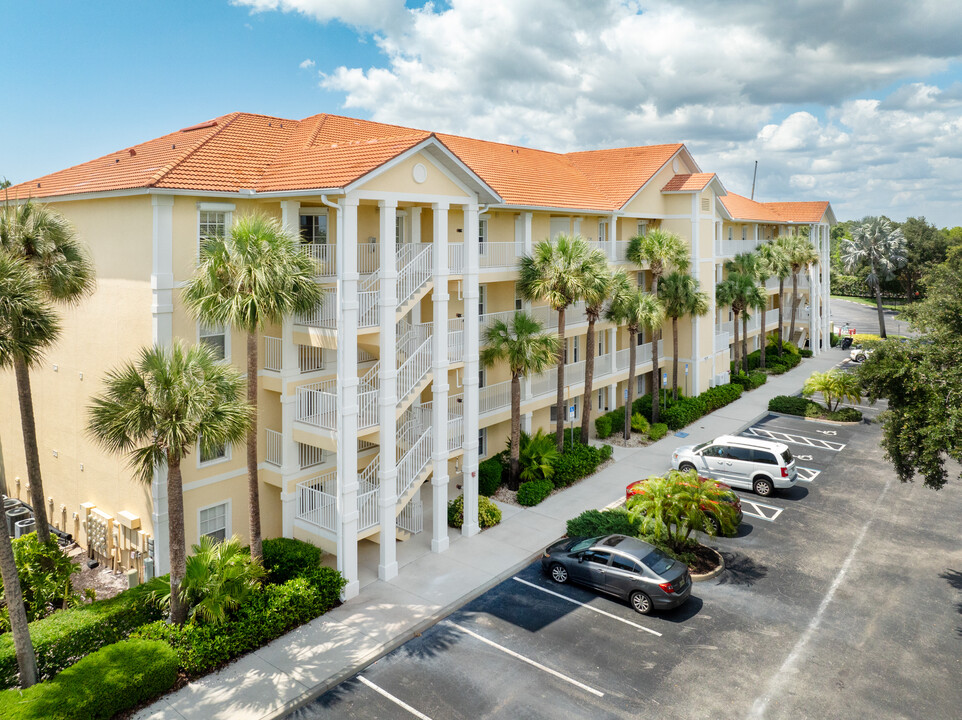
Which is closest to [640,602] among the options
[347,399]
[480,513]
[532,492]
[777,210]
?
[480,513]

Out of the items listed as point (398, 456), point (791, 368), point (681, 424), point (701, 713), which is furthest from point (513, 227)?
point (791, 368)

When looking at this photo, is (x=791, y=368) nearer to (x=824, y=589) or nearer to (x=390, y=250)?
(x=824, y=589)

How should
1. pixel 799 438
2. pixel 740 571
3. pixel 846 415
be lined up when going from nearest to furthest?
pixel 740 571 → pixel 799 438 → pixel 846 415

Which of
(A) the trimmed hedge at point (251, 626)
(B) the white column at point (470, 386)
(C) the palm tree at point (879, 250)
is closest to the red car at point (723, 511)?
(B) the white column at point (470, 386)

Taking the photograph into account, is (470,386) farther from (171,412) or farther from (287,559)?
(171,412)

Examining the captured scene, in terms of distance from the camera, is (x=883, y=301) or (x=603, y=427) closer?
(x=603, y=427)

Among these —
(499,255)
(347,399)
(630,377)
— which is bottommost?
(630,377)
